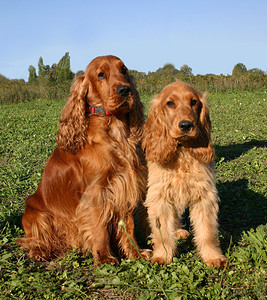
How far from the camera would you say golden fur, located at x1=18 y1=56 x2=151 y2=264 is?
10.2 ft

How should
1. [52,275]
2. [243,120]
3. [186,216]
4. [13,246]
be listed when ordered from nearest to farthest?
[52,275] → [13,246] → [186,216] → [243,120]

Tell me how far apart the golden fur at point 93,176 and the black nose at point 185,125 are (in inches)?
24.5

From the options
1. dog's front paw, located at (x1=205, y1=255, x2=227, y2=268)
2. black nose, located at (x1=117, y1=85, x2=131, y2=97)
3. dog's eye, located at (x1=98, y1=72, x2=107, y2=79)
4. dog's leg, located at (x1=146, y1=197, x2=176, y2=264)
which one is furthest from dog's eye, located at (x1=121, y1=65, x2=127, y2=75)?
dog's front paw, located at (x1=205, y1=255, x2=227, y2=268)

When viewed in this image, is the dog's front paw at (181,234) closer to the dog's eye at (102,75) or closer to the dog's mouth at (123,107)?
the dog's mouth at (123,107)

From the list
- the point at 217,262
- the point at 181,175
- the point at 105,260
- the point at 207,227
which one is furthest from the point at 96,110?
the point at 217,262

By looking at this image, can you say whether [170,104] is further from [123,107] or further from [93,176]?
[93,176]

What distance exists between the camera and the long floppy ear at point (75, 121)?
125 inches

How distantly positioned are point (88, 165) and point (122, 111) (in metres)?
0.62

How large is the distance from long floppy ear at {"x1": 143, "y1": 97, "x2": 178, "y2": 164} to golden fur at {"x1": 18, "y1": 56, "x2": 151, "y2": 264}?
0.17 m

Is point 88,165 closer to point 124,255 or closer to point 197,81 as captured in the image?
point 124,255

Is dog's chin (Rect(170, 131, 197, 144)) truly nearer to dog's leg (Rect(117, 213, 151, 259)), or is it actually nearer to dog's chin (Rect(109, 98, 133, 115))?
dog's chin (Rect(109, 98, 133, 115))

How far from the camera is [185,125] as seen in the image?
109 inches

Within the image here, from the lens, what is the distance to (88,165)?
312cm

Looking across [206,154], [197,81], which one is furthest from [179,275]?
[197,81]
